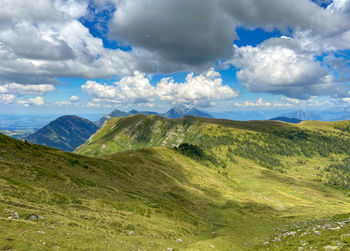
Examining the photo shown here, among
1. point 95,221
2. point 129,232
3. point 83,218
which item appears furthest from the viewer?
point 129,232

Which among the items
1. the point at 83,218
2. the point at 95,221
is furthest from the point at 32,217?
the point at 95,221

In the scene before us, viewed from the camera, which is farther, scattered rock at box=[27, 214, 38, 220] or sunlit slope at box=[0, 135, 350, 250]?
scattered rock at box=[27, 214, 38, 220]

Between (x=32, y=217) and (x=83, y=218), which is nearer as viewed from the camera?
(x=32, y=217)

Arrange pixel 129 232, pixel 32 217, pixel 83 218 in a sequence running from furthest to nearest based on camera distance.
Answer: pixel 129 232 < pixel 83 218 < pixel 32 217

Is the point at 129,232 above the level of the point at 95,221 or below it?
below

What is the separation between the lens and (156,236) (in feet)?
143

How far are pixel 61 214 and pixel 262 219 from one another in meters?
85.6

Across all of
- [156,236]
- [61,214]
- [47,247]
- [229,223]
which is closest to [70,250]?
[47,247]

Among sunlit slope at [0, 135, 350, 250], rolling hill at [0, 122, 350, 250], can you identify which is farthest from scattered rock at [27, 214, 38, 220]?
sunlit slope at [0, 135, 350, 250]

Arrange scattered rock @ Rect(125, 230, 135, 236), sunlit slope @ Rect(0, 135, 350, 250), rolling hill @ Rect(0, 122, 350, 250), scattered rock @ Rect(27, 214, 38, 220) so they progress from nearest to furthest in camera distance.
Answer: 1. rolling hill @ Rect(0, 122, 350, 250)
2. sunlit slope @ Rect(0, 135, 350, 250)
3. scattered rock @ Rect(27, 214, 38, 220)
4. scattered rock @ Rect(125, 230, 135, 236)

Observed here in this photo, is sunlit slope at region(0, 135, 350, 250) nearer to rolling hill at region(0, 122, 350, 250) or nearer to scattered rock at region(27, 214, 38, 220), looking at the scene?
rolling hill at region(0, 122, 350, 250)

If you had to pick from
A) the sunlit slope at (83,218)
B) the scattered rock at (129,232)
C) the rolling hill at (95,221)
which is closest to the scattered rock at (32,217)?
the rolling hill at (95,221)

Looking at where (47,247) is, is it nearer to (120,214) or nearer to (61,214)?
(61,214)

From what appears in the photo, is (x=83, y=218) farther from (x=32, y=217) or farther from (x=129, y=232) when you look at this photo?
(x=32, y=217)
